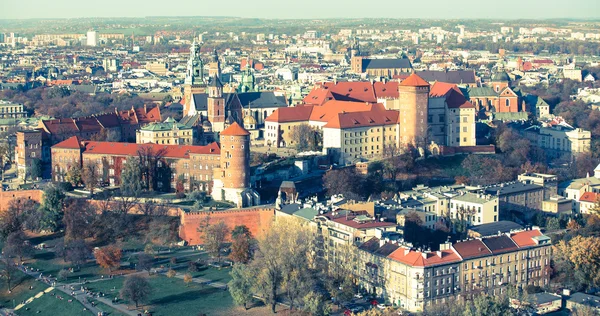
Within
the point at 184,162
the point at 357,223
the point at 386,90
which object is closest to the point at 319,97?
the point at 386,90

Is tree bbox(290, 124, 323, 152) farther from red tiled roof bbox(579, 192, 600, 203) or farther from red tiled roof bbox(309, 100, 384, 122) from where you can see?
red tiled roof bbox(579, 192, 600, 203)

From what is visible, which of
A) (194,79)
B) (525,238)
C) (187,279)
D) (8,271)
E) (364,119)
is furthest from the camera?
(194,79)

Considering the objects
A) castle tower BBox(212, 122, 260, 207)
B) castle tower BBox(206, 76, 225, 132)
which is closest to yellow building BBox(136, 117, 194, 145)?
castle tower BBox(206, 76, 225, 132)

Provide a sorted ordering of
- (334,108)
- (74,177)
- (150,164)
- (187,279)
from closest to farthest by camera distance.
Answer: (187,279) < (150,164) < (74,177) < (334,108)

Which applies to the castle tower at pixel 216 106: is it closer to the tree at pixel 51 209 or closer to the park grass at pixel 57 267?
the tree at pixel 51 209

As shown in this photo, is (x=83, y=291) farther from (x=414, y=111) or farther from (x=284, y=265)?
(x=414, y=111)

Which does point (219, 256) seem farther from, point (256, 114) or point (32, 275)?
point (256, 114)

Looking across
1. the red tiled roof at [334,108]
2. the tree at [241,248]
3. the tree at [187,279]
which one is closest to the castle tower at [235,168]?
the tree at [241,248]
